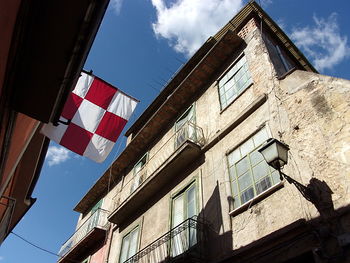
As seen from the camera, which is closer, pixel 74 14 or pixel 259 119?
pixel 74 14

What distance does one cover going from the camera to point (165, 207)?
32.0ft

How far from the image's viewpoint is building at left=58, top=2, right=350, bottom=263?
5.01 m

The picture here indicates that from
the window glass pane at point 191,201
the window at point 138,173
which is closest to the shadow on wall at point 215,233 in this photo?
the window glass pane at point 191,201

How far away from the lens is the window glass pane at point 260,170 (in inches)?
255

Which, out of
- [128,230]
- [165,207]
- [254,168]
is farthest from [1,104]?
[128,230]

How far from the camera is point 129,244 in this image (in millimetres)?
10812

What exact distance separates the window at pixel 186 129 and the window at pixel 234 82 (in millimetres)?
1431

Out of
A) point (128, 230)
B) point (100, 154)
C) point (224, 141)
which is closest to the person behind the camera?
point (100, 154)

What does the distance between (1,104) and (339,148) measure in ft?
18.0

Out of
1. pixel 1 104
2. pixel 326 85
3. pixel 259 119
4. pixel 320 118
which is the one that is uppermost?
pixel 259 119

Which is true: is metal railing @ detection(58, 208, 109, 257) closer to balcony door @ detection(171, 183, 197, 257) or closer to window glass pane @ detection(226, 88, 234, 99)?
balcony door @ detection(171, 183, 197, 257)

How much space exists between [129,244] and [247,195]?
603 cm

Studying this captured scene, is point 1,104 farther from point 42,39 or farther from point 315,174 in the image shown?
point 315,174

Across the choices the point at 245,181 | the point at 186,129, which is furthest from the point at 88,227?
the point at 245,181
